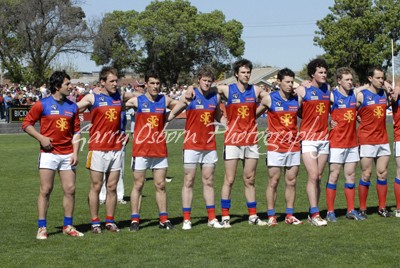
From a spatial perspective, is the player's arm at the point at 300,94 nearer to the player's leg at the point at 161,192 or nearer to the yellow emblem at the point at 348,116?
the yellow emblem at the point at 348,116

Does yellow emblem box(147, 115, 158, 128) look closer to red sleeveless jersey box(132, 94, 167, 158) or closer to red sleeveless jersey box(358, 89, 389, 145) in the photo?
red sleeveless jersey box(132, 94, 167, 158)

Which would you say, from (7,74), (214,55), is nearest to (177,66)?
(214,55)

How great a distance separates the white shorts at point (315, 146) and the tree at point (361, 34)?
6874 centimetres

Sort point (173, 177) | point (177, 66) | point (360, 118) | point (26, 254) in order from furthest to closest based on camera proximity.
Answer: point (177, 66) < point (173, 177) < point (360, 118) < point (26, 254)

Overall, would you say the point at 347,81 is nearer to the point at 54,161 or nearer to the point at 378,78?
the point at 378,78

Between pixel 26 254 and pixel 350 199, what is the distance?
4.79m

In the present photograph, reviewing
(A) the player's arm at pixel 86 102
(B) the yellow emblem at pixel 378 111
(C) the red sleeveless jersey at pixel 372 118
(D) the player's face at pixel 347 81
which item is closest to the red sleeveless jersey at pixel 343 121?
(D) the player's face at pixel 347 81

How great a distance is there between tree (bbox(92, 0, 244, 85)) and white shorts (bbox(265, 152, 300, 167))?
73176mm

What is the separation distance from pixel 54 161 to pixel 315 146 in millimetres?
3591

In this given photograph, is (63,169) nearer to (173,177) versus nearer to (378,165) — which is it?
(378,165)

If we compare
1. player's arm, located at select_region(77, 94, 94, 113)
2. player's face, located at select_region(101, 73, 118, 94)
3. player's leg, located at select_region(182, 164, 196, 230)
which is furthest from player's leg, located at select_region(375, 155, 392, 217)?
player's arm, located at select_region(77, 94, 94, 113)

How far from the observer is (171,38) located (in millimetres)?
85750

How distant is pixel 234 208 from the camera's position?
42.3ft

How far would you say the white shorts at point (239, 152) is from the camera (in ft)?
35.4
